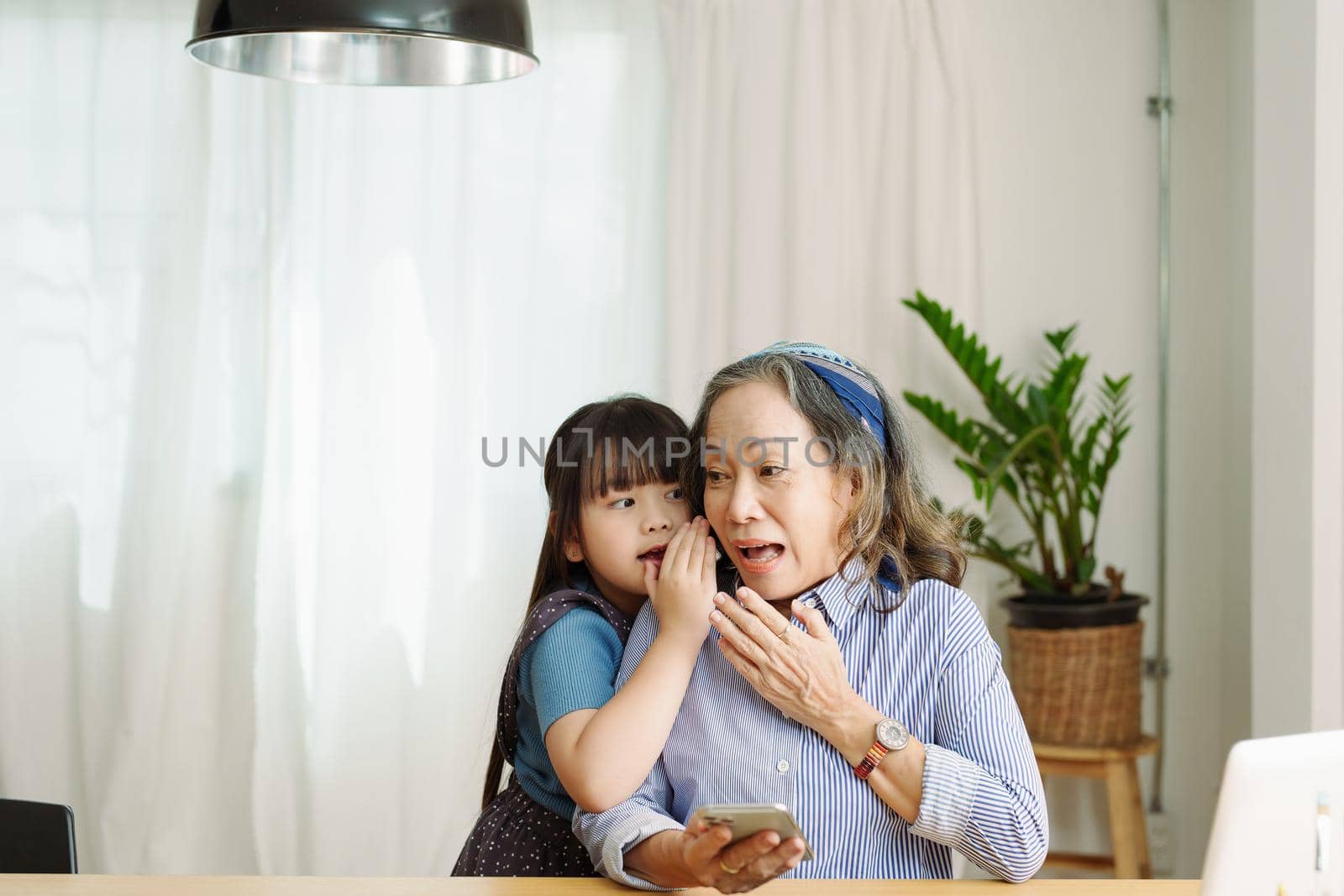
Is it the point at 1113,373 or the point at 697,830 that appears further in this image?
the point at 1113,373

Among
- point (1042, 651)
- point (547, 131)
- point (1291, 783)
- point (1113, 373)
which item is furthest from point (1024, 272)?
point (1291, 783)

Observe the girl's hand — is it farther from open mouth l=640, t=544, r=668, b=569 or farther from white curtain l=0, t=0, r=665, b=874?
white curtain l=0, t=0, r=665, b=874

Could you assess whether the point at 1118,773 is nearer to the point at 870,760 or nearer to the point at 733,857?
the point at 870,760

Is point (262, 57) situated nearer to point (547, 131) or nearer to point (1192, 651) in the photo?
point (547, 131)

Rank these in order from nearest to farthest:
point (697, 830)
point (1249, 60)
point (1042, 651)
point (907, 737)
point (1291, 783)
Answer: point (1291, 783)
point (697, 830)
point (907, 737)
point (1042, 651)
point (1249, 60)

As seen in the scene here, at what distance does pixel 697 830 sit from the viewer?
115cm

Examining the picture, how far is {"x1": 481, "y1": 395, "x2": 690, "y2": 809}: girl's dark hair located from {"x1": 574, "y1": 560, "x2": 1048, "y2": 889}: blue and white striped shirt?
23 cm

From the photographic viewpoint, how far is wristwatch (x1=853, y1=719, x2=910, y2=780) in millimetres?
1265

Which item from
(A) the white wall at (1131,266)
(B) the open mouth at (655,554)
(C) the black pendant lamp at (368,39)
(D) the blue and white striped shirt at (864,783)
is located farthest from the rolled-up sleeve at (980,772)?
(A) the white wall at (1131,266)

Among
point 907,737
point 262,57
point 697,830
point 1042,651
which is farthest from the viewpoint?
point 1042,651

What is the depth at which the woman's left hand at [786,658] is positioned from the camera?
1.29m

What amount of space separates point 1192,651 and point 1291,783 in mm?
2677

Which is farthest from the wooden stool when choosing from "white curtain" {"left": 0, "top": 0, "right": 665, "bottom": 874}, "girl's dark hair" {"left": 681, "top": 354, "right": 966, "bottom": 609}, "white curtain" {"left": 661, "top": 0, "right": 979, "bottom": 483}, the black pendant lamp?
the black pendant lamp

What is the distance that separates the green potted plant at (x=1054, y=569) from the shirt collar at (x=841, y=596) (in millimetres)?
1499
